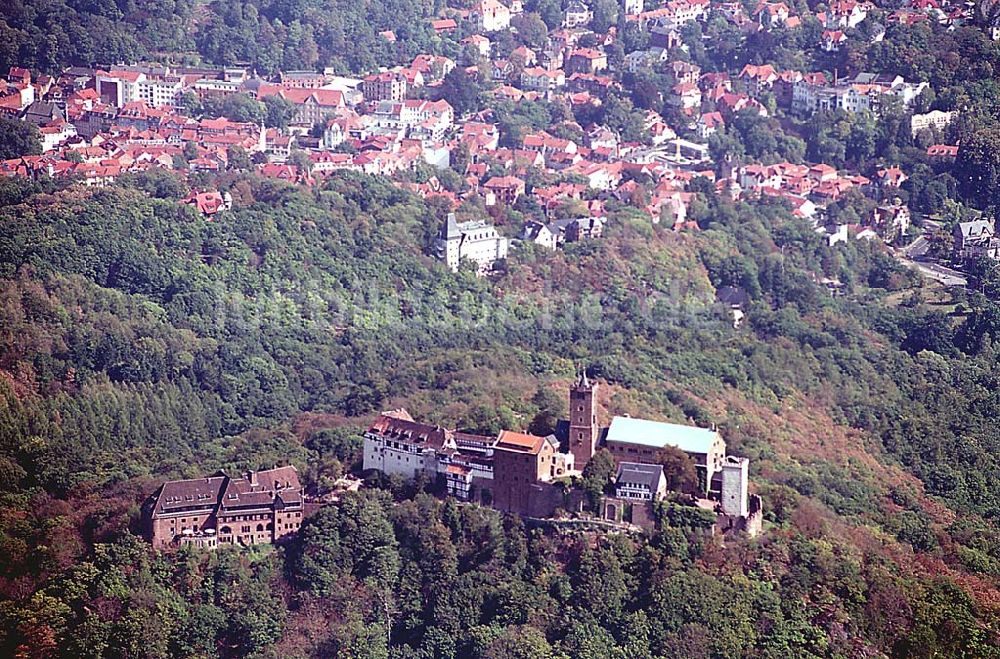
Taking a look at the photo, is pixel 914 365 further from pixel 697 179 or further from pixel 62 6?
pixel 62 6

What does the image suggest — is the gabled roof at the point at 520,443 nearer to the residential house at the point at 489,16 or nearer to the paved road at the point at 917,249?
the paved road at the point at 917,249

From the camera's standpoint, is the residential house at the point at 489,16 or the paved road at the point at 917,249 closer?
the paved road at the point at 917,249

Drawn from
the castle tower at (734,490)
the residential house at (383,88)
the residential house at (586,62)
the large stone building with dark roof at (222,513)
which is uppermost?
the residential house at (586,62)

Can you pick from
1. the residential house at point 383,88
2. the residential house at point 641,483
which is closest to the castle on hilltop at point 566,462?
the residential house at point 641,483

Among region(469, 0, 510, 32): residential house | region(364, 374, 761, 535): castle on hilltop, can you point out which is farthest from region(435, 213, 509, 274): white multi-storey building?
region(469, 0, 510, 32): residential house

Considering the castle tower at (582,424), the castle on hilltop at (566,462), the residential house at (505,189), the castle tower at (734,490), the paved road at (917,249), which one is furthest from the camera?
the paved road at (917,249)

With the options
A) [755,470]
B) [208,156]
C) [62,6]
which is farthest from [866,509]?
[62,6]

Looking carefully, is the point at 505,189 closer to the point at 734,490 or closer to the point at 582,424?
the point at 582,424

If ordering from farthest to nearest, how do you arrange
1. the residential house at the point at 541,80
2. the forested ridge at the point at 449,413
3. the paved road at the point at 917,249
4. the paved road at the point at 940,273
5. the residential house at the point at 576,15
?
the residential house at the point at 576,15
the residential house at the point at 541,80
the paved road at the point at 917,249
the paved road at the point at 940,273
the forested ridge at the point at 449,413
